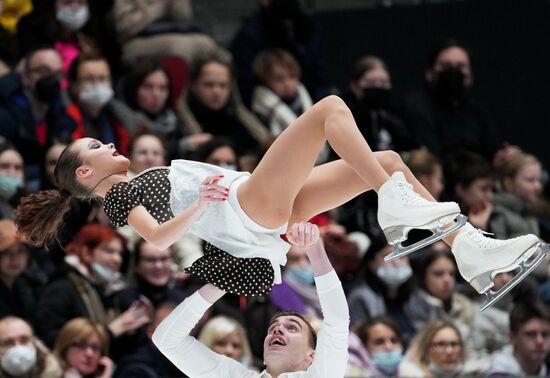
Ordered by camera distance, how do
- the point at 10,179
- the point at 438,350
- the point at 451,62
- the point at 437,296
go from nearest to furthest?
the point at 10,179, the point at 438,350, the point at 437,296, the point at 451,62

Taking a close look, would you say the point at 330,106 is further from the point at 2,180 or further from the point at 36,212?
the point at 2,180

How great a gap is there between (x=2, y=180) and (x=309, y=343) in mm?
2569

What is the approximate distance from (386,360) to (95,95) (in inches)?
89.6

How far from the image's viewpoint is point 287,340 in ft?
23.2

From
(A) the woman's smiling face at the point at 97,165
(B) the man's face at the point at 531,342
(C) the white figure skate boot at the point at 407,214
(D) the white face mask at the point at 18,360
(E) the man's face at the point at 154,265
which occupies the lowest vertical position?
(B) the man's face at the point at 531,342

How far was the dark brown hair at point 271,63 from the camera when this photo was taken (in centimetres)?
1038

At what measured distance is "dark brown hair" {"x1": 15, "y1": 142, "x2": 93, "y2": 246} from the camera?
6895mm

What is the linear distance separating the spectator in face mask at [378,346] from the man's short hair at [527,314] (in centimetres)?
78

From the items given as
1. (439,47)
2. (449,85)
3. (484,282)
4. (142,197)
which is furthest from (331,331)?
(439,47)

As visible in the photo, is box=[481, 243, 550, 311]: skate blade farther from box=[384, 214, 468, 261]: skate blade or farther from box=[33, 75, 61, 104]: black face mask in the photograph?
box=[33, 75, 61, 104]: black face mask

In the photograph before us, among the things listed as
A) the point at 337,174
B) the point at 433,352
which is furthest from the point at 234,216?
the point at 433,352

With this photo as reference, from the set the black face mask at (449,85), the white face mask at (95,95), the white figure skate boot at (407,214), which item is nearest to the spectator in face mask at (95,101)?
the white face mask at (95,95)

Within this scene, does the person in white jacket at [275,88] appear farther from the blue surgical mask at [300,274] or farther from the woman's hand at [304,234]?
the woman's hand at [304,234]

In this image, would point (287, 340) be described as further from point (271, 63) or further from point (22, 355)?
point (271, 63)
